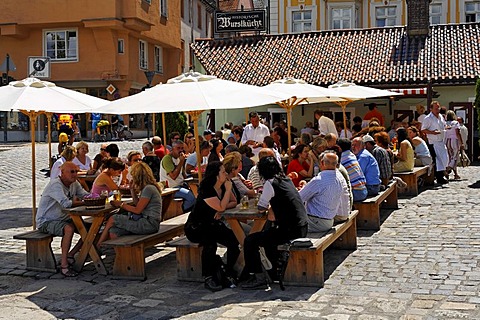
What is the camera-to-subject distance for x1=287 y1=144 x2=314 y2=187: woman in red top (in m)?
12.1

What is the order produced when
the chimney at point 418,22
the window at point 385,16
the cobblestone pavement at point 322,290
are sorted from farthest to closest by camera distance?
1. the window at point 385,16
2. the chimney at point 418,22
3. the cobblestone pavement at point 322,290

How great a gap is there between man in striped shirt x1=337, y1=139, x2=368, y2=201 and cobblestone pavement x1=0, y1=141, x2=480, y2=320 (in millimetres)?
595

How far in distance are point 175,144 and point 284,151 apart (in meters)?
5.46

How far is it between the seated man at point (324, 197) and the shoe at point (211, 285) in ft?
4.37

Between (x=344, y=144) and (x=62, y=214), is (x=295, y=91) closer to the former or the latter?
(x=344, y=144)

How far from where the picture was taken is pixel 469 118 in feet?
80.0

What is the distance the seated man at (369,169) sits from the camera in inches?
448

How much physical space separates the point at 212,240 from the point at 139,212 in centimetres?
115

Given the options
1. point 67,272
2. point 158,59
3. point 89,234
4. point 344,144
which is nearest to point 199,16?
point 158,59

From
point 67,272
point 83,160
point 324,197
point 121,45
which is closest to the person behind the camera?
point 324,197

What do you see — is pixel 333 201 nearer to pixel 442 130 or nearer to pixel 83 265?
pixel 83 265

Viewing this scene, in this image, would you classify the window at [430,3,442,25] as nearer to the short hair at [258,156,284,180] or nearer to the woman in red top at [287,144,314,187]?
the woman in red top at [287,144,314,187]

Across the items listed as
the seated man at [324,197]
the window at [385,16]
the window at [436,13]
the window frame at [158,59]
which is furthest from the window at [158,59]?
the seated man at [324,197]

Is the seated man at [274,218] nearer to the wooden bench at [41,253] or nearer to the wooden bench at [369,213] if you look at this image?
the wooden bench at [41,253]
